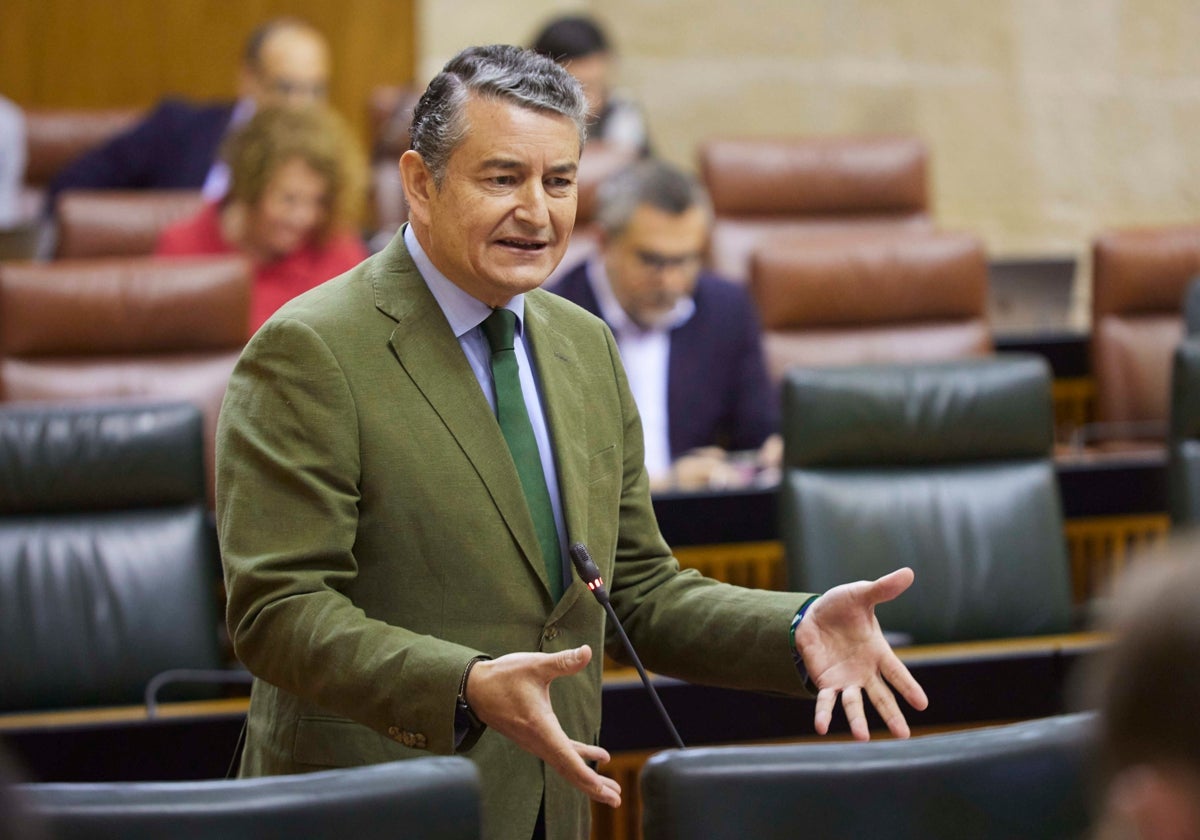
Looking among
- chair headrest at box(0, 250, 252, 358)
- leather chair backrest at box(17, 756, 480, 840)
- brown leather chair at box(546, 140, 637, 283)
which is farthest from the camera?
brown leather chair at box(546, 140, 637, 283)

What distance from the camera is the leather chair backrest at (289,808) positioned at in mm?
926

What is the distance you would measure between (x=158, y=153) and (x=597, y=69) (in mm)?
1395

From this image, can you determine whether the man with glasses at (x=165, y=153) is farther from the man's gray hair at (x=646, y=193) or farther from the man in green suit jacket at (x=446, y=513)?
the man in green suit jacket at (x=446, y=513)

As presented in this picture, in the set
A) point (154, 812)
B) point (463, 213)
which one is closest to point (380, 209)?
point (463, 213)

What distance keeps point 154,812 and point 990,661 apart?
1.26m

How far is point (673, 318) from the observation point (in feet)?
11.1

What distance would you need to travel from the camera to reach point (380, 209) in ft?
15.9

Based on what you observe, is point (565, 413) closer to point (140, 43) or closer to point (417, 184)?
point (417, 184)

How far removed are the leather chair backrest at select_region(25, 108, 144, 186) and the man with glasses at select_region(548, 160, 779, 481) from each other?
243 cm

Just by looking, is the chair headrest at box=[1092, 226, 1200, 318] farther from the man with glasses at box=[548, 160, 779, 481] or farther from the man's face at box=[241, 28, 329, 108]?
the man's face at box=[241, 28, 329, 108]

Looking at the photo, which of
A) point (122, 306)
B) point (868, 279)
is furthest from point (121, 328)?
point (868, 279)

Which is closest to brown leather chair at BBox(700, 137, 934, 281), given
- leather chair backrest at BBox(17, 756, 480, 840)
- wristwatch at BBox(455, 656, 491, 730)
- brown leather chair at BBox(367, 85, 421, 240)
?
brown leather chair at BBox(367, 85, 421, 240)

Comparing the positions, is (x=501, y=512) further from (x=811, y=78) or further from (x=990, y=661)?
(x=811, y=78)

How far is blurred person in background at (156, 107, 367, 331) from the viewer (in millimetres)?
3473
